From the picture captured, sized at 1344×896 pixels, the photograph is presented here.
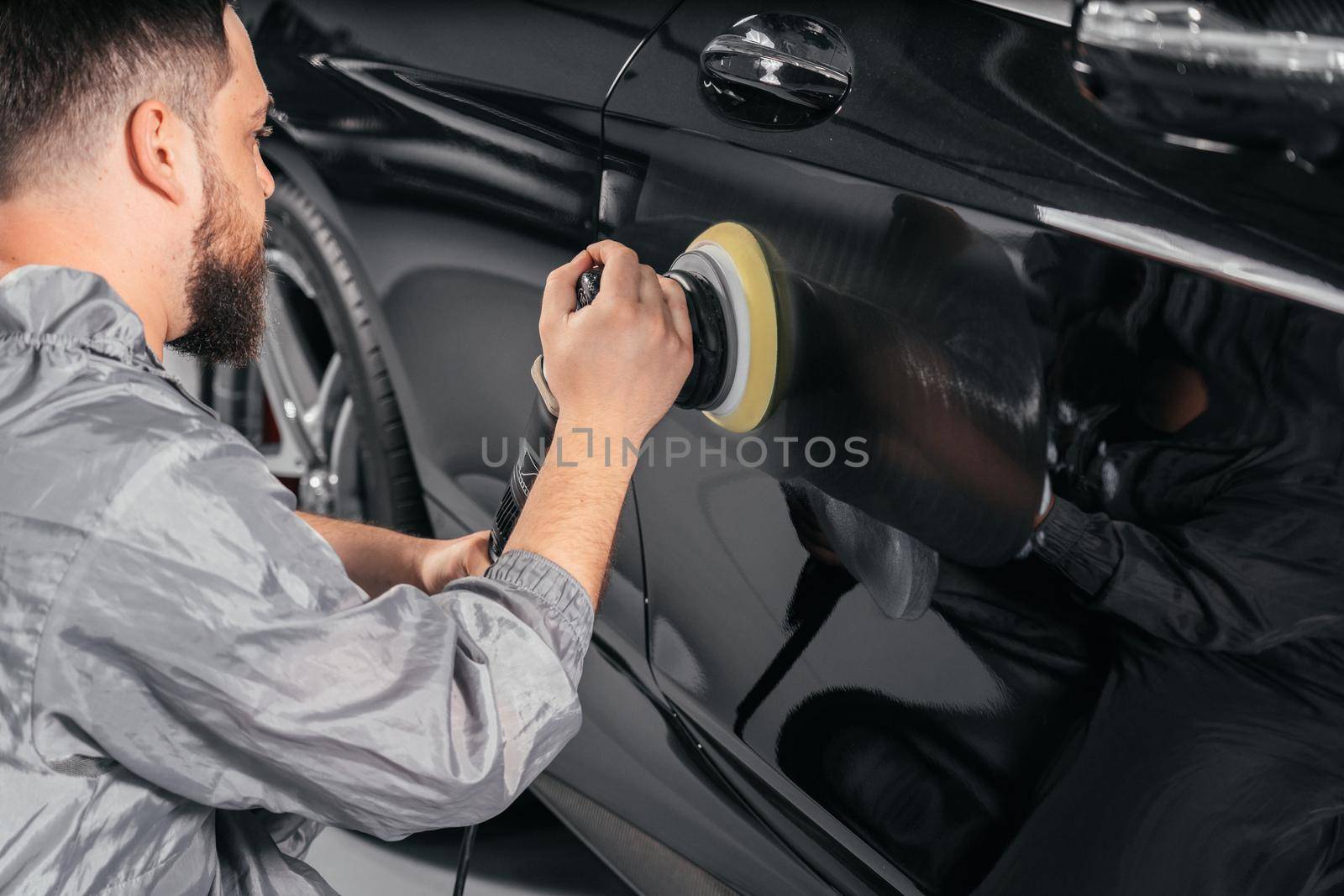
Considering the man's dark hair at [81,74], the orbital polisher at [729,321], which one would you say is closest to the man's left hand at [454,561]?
the orbital polisher at [729,321]

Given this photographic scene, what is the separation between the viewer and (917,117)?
95 centimetres

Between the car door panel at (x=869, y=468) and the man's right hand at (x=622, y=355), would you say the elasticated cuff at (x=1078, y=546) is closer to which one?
the car door panel at (x=869, y=468)

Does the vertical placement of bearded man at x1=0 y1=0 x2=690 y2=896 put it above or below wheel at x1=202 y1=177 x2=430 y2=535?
above

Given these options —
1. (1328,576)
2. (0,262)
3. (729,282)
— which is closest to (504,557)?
(729,282)

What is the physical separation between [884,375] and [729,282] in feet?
0.57

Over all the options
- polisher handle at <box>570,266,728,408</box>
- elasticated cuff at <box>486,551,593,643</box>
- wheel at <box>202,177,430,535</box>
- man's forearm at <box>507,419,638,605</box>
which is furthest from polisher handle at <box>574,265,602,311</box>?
wheel at <box>202,177,430,535</box>

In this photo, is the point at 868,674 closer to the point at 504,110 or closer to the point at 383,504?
the point at 504,110

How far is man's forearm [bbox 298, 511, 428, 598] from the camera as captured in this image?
142cm

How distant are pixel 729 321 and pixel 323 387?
3.57 ft

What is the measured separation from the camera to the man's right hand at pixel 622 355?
3.34 feet

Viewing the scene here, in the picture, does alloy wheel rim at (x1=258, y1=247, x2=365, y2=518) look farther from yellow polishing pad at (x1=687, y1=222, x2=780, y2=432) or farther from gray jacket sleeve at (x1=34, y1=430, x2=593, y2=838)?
gray jacket sleeve at (x1=34, y1=430, x2=593, y2=838)

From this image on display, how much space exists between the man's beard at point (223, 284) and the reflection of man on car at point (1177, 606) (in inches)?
25.2

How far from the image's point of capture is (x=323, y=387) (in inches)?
78.0

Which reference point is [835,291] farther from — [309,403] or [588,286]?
[309,403]
